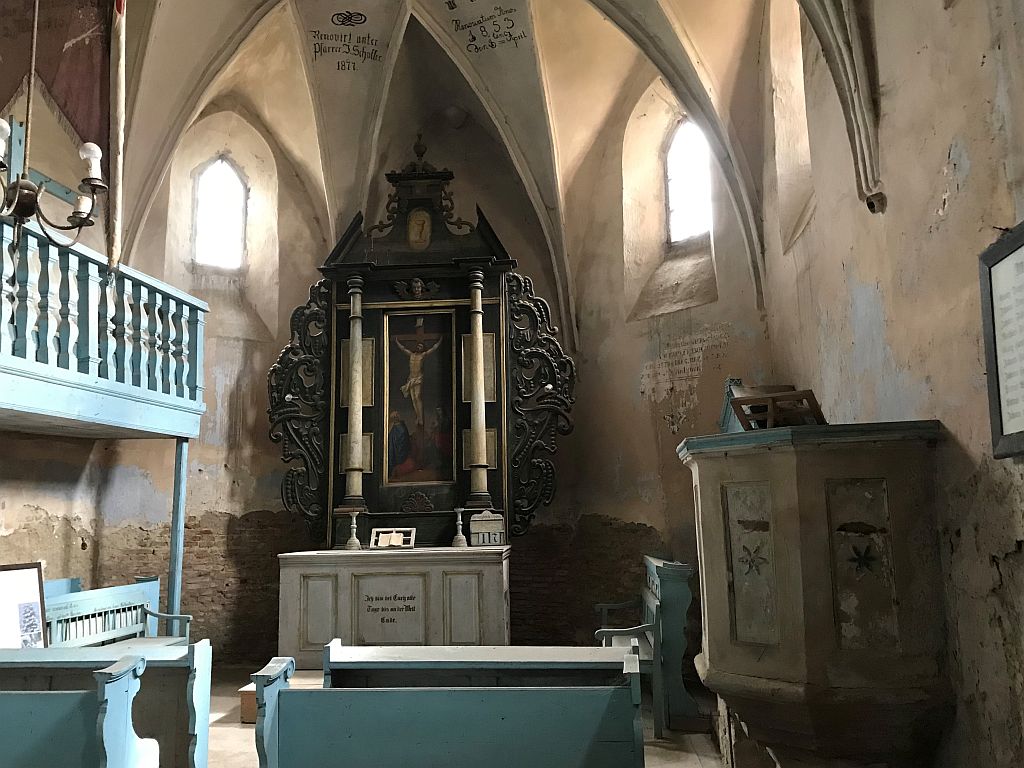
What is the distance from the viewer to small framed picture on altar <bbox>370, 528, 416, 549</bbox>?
24.7 ft

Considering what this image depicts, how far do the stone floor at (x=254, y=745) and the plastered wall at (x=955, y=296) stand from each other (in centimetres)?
222

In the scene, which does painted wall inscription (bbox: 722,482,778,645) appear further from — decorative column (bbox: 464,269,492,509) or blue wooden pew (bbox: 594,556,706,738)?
decorative column (bbox: 464,269,492,509)

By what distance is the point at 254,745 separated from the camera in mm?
5555

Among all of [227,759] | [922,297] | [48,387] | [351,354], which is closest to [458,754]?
[922,297]

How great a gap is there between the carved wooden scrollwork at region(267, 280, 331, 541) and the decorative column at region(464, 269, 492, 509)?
4.89 feet

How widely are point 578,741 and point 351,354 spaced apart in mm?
6140

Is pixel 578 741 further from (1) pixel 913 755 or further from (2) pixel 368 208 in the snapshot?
(2) pixel 368 208

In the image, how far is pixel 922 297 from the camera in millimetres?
3598

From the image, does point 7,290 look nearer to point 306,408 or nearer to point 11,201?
point 11,201

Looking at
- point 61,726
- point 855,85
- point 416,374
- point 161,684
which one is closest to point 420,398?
point 416,374

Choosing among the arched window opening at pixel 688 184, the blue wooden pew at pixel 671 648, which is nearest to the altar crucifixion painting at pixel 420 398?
the arched window opening at pixel 688 184

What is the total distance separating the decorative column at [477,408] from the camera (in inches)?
313

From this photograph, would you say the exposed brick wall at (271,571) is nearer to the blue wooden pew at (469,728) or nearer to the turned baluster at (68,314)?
the turned baluster at (68,314)

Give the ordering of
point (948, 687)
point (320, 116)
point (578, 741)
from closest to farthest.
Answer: point (578, 741), point (948, 687), point (320, 116)
